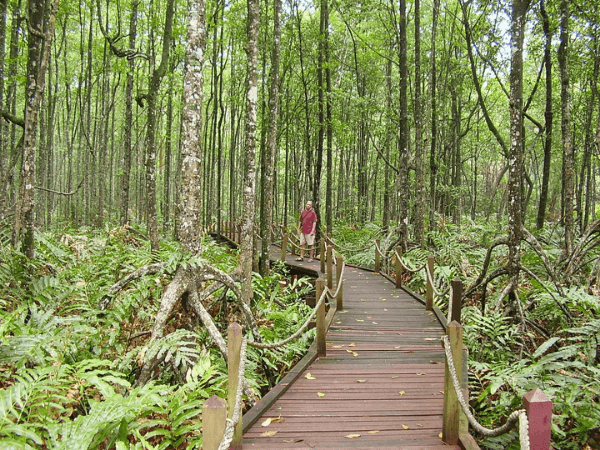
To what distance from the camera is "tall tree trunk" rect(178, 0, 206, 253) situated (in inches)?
223

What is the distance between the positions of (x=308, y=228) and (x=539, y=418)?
13.0 m

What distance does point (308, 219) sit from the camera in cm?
1496

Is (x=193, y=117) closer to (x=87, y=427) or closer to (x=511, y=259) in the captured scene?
(x=87, y=427)

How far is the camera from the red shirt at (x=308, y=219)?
586 inches

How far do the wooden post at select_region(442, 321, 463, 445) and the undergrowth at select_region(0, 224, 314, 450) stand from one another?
226 centimetres

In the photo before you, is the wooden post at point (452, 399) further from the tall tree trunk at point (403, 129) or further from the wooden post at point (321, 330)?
the tall tree trunk at point (403, 129)

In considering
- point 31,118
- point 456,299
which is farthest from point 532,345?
point 31,118

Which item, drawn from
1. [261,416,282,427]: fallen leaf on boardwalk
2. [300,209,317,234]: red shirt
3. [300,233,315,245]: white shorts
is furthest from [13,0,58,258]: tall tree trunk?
[300,233,315,245]: white shorts

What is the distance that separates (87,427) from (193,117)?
3966 mm

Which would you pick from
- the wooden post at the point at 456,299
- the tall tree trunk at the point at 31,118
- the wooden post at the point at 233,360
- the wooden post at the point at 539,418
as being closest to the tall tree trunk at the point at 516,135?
the wooden post at the point at 456,299

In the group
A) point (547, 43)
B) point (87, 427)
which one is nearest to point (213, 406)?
point (87, 427)

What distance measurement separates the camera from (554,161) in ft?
93.0

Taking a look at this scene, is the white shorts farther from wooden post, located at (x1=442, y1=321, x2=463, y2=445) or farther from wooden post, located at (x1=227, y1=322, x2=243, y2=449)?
wooden post, located at (x1=227, y1=322, x2=243, y2=449)

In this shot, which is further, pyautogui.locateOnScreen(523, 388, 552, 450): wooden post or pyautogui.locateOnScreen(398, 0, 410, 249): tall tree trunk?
pyautogui.locateOnScreen(398, 0, 410, 249): tall tree trunk
